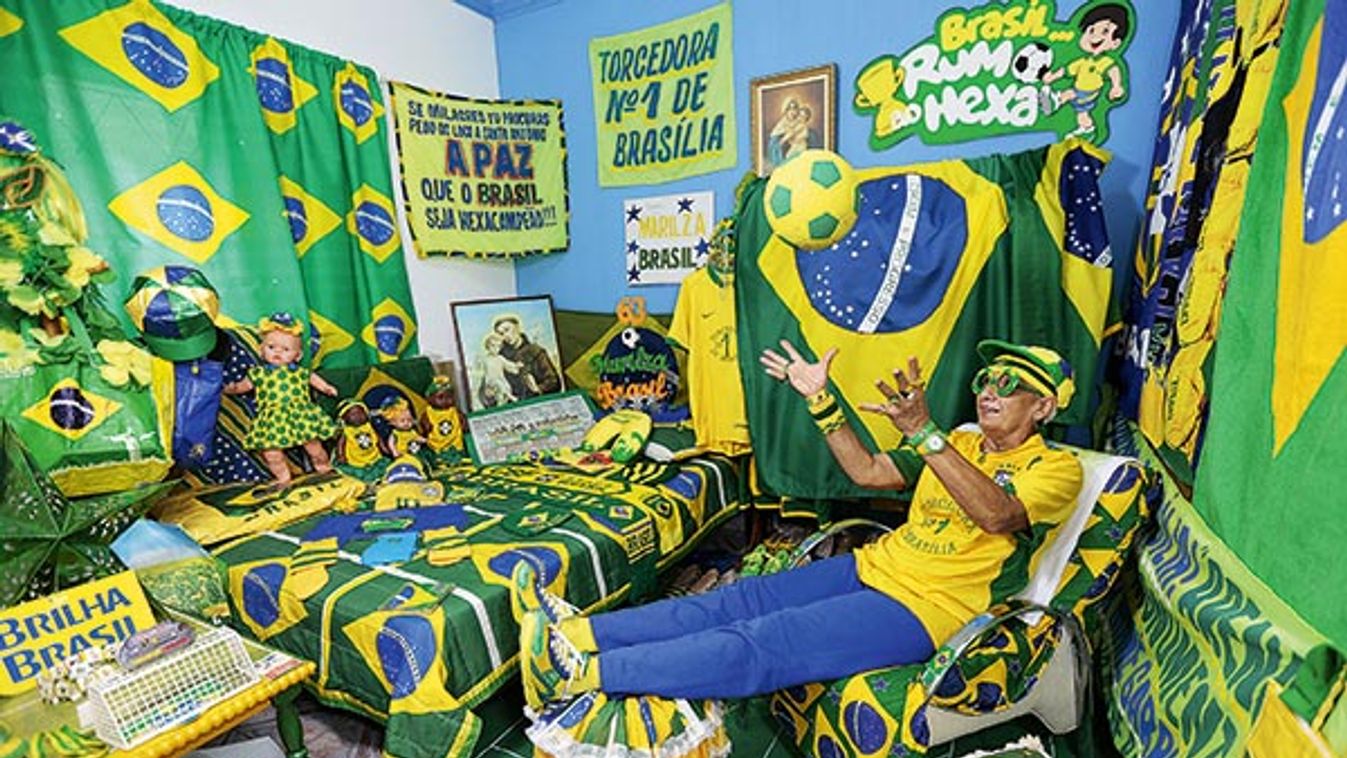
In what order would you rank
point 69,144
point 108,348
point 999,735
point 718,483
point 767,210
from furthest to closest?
1. point 718,483
2. point 69,144
3. point 767,210
4. point 108,348
5. point 999,735

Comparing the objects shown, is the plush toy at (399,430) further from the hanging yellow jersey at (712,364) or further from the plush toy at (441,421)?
the hanging yellow jersey at (712,364)

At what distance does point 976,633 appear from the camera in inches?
54.9

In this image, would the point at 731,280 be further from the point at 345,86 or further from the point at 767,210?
the point at 345,86

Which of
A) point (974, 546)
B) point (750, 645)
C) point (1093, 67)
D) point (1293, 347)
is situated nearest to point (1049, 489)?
point (974, 546)

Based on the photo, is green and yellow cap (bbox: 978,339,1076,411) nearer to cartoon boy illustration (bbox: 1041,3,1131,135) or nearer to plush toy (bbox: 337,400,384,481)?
cartoon boy illustration (bbox: 1041,3,1131,135)

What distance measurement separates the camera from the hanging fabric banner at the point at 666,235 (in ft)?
10.3

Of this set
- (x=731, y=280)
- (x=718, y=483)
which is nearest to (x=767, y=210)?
(x=731, y=280)

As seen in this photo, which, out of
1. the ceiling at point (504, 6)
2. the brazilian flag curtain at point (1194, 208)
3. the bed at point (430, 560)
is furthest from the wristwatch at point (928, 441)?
the ceiling at point (504, 6)

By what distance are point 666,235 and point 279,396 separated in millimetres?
1836

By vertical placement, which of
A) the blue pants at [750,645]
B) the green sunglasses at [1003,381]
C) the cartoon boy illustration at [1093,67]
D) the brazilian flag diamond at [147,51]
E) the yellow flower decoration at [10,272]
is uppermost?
the brazilian flag diamond at [147,51]

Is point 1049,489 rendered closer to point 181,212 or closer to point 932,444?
point 932,444

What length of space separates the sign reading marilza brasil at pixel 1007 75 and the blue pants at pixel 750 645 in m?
1.89

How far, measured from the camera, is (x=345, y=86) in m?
2.73

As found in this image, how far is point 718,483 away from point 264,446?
1.69 meters
